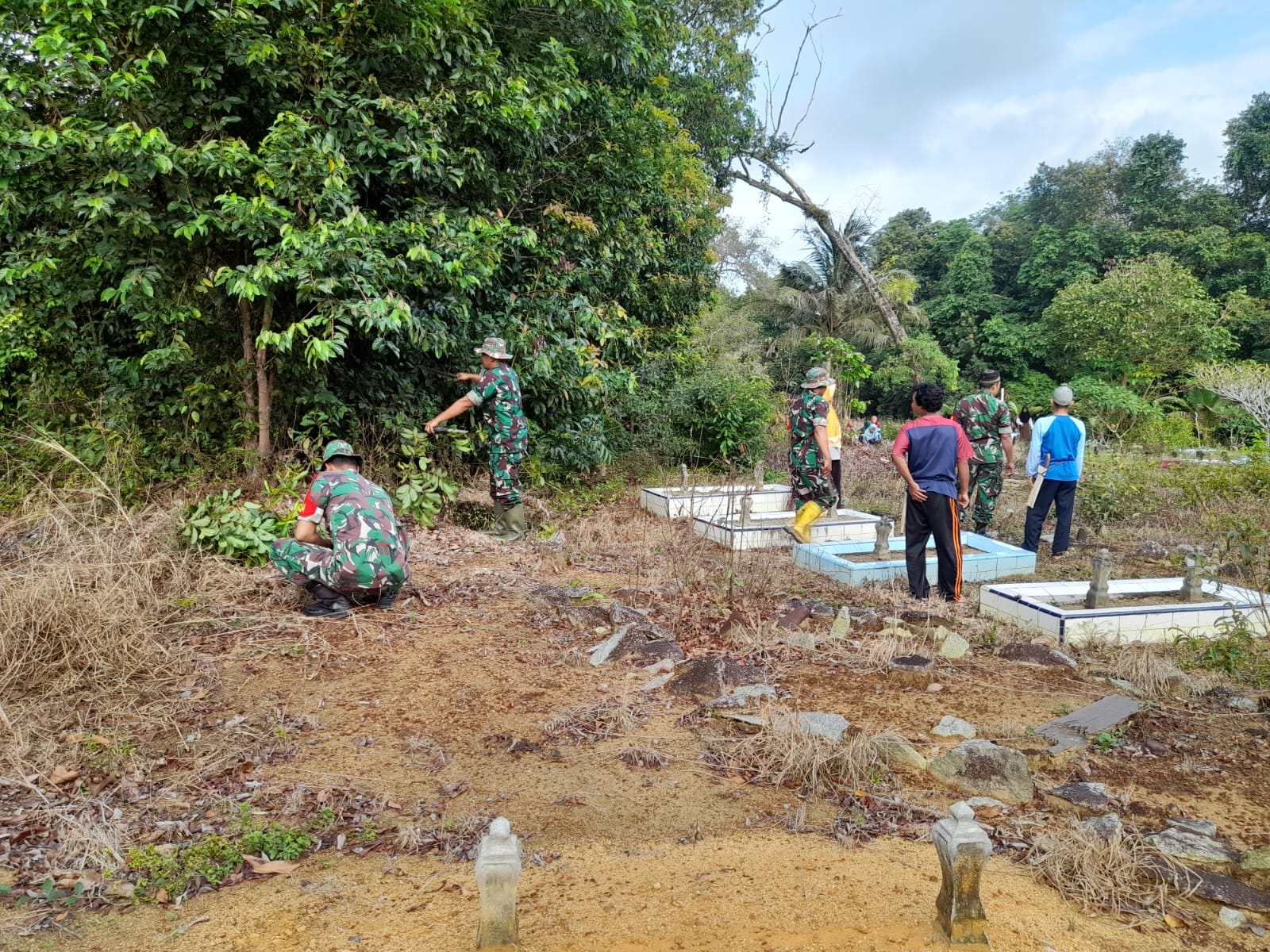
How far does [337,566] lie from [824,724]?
317 cm

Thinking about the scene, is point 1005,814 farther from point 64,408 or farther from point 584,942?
point 64,408

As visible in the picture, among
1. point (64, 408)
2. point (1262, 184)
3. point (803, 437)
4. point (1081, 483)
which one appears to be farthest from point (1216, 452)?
point (1262, 184)

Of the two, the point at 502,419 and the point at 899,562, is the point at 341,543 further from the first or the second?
the point at 899,562

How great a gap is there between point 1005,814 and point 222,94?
7873 millimetres

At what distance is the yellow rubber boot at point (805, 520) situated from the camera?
8.46m

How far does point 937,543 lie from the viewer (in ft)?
21.0

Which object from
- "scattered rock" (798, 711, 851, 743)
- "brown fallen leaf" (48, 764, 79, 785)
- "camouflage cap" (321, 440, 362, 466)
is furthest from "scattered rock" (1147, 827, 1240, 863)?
"camouflage cap" (321, 440, 362, 466)

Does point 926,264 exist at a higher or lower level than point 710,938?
higher

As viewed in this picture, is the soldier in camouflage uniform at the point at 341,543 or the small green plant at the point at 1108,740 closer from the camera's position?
the small green plant at the point at 1108,740

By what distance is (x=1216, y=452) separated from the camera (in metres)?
13.9

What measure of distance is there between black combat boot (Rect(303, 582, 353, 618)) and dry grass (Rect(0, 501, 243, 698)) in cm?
62

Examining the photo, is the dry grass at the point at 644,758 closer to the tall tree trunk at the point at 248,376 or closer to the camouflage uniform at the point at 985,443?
the tall tree trunk at the point at 248,376

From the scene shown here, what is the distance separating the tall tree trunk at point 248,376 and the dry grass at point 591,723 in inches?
211

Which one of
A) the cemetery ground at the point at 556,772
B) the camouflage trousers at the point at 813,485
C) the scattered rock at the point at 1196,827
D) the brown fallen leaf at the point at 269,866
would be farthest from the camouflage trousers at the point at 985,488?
the brown fallen leaf at the point at 269,866
